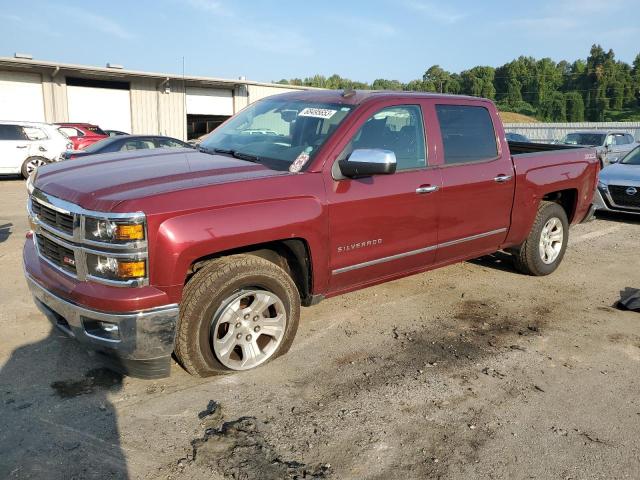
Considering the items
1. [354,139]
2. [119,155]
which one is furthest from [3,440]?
[354,139]

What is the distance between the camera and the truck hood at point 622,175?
941 cm

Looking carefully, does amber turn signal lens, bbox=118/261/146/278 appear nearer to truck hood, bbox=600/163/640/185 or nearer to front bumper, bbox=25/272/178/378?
front bumper, bbox=25/272/178/378

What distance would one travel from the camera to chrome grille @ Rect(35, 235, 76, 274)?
320 cm

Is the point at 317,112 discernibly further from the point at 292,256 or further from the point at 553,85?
the point at 553,85

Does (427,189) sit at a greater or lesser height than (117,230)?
greater

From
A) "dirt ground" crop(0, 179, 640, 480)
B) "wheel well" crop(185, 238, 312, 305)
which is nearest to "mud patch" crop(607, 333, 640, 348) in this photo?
"dirt ground" crop(0, 179, 640, 480)

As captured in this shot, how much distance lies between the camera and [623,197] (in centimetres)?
950

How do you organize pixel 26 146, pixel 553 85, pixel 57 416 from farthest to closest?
pixel 553 85
pixel 26 146
pixel 57 416

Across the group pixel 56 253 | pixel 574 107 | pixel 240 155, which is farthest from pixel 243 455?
pixel 574 107

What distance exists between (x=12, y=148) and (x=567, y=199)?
1443 centimetres

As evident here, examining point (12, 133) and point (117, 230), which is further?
point (12, 133)

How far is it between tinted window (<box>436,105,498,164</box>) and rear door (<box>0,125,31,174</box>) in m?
13.8

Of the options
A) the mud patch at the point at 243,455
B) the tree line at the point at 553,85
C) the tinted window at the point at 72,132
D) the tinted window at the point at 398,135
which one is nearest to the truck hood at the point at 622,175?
the tinted window at the point at 398,135

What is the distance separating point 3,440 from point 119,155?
2.21 meters
